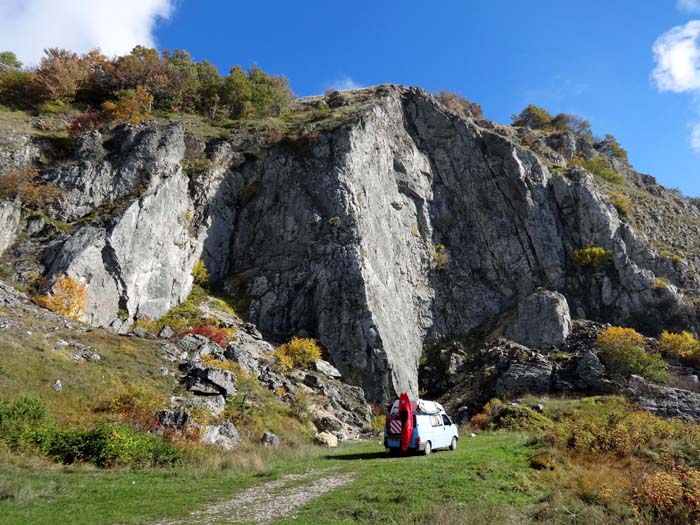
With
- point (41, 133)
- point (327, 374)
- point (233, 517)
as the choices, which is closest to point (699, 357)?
point (327, 374)

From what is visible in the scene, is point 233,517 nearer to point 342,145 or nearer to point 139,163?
point 139,163

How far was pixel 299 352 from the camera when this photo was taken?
3459cm

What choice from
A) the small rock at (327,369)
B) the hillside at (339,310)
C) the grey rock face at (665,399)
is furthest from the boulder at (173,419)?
the grey rock face at (665,399)

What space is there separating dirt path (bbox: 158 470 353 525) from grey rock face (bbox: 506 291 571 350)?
33.5 meters

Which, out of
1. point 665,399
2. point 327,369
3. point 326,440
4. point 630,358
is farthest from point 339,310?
point 665,399

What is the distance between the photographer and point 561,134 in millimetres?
70062

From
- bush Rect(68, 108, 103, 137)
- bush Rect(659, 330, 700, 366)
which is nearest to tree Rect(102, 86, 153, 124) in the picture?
bush Rect(68, 108, 103, 137)

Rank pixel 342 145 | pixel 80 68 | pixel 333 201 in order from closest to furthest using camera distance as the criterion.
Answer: pixel 333 201 → pixel 342 145 → pixel 80 68

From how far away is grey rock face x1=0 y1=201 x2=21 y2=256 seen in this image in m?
31.4

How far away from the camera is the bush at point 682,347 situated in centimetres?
3784

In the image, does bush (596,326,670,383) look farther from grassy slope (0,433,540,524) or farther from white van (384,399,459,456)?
grassy slope (0,433,540,524)

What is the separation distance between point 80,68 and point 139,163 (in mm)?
25107

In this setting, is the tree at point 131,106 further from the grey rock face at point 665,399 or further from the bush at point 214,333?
Result: the grey rock face at point 665,399

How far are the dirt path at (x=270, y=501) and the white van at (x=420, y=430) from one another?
4.08 meters
